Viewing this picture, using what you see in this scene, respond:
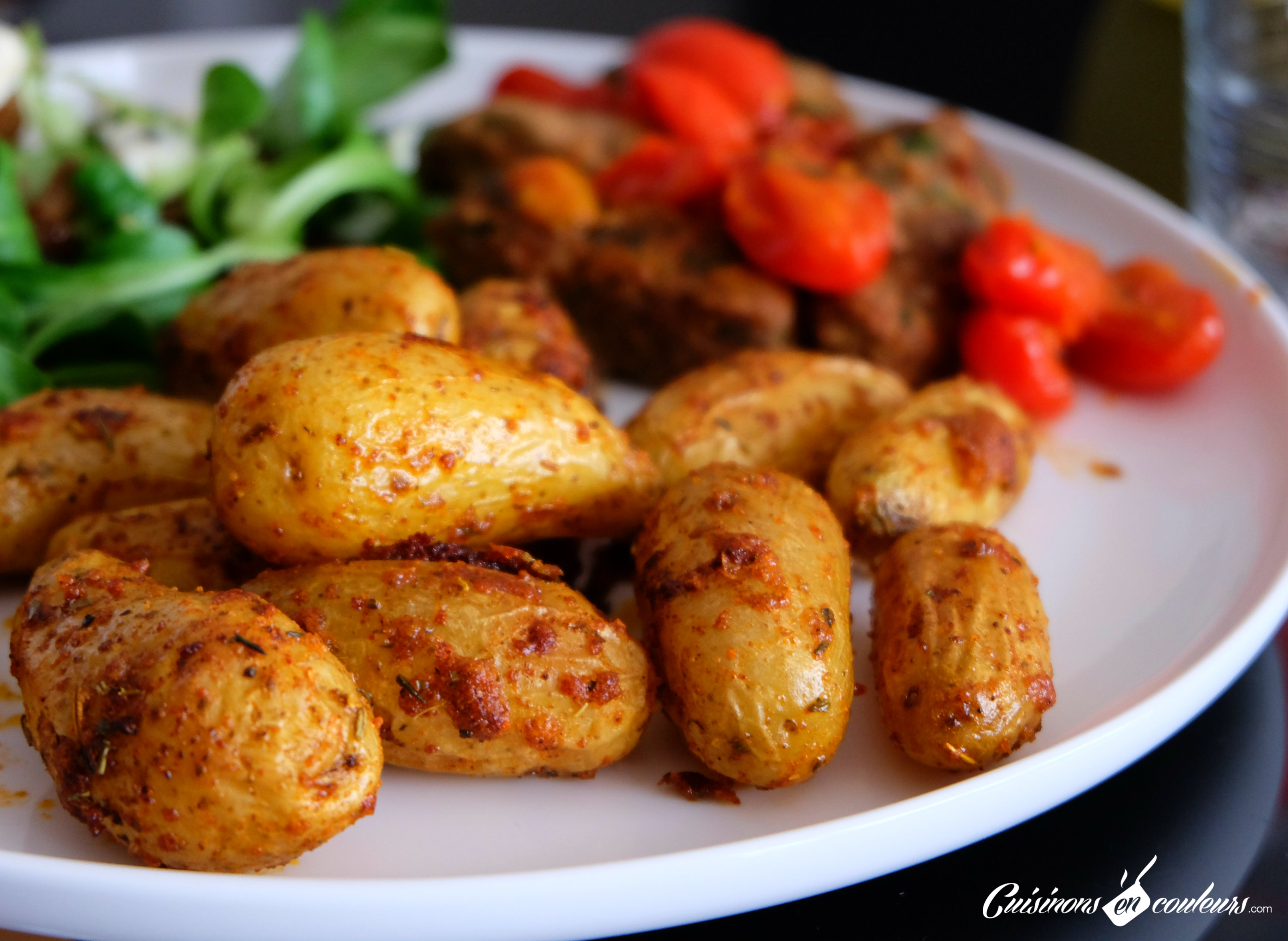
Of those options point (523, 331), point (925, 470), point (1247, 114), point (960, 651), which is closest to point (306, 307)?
point (523, 331)

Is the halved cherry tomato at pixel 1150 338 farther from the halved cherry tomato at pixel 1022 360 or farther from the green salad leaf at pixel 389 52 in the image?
the green salad leaf at pixel 389 52

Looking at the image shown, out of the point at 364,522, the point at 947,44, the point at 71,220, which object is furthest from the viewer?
the point at 947,44

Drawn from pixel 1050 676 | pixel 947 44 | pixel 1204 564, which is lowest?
pixel 947 44

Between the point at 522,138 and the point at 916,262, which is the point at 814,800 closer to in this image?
the point at 916,262

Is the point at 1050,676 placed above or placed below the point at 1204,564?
above

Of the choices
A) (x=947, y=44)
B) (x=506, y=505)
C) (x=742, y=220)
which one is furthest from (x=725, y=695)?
(x=947, y=44)

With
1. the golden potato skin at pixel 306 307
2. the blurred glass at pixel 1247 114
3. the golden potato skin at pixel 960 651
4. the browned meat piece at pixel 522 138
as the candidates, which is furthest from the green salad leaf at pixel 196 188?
the blurred glass at pixel 1247 114

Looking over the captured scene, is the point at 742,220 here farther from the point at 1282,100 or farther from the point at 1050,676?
the point at 1282,100

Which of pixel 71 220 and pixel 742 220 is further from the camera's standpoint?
pixel 71 220
